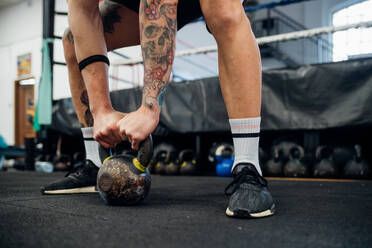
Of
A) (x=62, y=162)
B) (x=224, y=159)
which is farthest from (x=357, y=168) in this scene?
(x=62, y=162)

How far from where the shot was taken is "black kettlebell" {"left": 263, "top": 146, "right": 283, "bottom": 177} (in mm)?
2000

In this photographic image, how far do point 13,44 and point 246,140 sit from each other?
7.37 m

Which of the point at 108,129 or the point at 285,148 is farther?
the point at 285,148

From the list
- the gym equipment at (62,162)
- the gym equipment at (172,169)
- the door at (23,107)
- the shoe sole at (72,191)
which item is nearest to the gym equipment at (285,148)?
the gym equipment at (172,169)

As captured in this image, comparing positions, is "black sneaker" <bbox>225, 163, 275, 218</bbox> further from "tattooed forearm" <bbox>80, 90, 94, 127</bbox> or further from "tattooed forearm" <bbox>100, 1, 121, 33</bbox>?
"tattooed forearm" <bbox>100, 1, 121, 33</bbox>

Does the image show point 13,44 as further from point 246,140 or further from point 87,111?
point 246,140

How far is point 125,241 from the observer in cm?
43

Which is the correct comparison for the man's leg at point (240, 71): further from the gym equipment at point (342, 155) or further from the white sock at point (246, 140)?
the gym equipment at point (342, 155)

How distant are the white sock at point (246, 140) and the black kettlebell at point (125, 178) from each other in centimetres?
22

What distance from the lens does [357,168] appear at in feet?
5.87

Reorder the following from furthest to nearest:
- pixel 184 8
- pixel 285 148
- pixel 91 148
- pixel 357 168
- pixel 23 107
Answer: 1. pixel 23 107
2. pixel 285 148
3. pixel 357 168
4. pixel 91 148
5. pixel 184 8

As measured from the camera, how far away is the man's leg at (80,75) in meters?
1.03

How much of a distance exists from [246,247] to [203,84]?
6.11 ft

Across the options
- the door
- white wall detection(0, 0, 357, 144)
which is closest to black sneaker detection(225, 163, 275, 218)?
white wall detection(0, 0, 357, 144)
